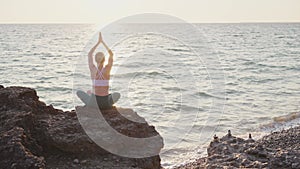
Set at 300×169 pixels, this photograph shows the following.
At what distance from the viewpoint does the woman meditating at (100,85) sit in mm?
6953

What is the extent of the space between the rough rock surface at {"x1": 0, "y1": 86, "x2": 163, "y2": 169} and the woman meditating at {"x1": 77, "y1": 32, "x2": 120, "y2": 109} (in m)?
0.66

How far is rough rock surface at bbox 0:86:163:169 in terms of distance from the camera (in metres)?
5.20

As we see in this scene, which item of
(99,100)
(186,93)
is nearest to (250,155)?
(99,100)

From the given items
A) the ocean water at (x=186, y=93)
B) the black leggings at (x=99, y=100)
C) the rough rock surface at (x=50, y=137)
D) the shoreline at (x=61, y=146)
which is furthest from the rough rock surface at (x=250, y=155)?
the ocean water at (x=186, y=93)

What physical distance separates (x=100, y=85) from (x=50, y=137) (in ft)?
6.16

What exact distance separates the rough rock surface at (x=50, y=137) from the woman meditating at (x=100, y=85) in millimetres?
658

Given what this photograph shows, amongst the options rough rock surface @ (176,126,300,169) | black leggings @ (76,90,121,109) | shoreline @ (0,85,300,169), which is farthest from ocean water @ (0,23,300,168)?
rough rock surface @ (176,126,300,169)

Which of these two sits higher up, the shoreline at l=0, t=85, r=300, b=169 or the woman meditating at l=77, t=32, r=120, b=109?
the woman meditating at l=77, t=32, r=120, b=109

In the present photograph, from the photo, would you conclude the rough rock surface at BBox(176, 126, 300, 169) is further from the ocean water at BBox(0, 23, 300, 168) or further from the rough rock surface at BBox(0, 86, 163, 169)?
the ocean water at BBox(0, 23, 300, 168)

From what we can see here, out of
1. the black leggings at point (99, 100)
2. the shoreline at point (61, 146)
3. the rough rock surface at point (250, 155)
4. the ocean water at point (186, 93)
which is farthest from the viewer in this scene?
the ocean water at point (186, 93)

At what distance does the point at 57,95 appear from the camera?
19047mm

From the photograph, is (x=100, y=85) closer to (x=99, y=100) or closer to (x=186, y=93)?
(x=99, y=100)

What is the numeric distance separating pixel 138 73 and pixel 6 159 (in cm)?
2048

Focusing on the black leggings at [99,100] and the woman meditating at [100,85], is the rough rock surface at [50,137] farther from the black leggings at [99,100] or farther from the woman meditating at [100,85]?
the woman meditating at [100,85]
